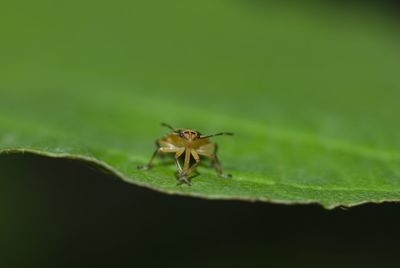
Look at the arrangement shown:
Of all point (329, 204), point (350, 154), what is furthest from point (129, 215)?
point (329, 204)

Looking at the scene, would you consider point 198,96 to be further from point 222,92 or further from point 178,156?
point 178,156

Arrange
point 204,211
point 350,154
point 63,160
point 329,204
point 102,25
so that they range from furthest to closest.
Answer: point 102,25
point 63,160
point 204,211
point 350,154
point 329,204

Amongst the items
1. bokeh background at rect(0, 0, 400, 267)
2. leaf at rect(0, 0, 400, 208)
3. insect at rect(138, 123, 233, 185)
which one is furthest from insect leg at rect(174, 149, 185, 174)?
bokeh background at rect(0, 0, 400, 267)

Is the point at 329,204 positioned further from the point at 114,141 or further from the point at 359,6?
the point at 359,6

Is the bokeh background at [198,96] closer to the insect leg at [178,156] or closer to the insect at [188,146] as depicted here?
the insect leg at [178,156]

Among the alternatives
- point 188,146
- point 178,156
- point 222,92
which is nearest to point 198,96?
point 222,92

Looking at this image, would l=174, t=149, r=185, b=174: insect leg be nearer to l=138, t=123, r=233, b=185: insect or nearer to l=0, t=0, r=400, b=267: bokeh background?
l=138, t=123, r=233, b=185: insect

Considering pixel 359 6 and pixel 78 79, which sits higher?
pixel 359 6

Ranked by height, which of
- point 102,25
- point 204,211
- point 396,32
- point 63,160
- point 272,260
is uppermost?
point 396,32
